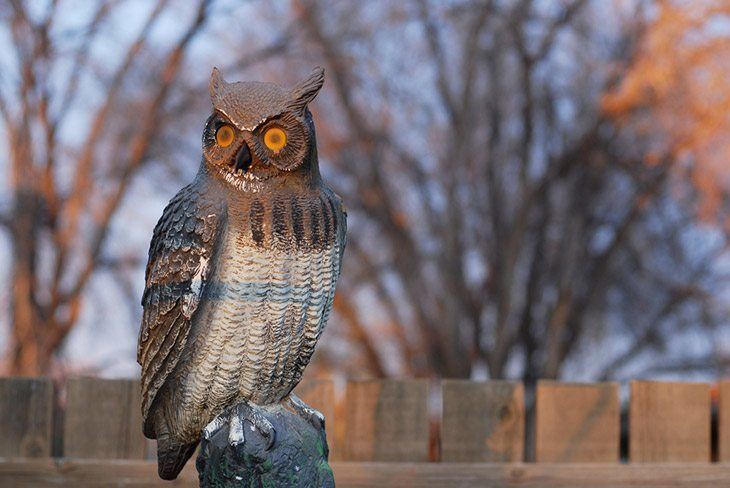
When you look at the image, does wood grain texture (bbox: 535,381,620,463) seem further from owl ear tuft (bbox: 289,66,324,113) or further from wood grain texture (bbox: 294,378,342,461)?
owl ear tuft (bbox: 289,66,324,113)

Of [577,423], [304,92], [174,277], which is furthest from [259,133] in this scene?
[577,423]

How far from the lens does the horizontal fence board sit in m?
3.53

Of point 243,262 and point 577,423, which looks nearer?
point 243,262

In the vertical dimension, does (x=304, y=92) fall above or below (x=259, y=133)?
above

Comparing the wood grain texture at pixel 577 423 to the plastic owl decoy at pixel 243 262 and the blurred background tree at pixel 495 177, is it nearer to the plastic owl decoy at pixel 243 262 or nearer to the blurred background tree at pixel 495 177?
the plastic owl decoy at pixel 243 262

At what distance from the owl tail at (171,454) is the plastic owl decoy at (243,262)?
4.5 inches

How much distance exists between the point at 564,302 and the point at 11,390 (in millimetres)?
7438

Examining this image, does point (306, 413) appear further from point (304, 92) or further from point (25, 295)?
point (25, 295)

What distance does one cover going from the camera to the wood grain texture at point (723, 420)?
12.1ft

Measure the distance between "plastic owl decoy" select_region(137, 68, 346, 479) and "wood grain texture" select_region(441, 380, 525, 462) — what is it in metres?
1.03

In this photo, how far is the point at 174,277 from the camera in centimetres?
264

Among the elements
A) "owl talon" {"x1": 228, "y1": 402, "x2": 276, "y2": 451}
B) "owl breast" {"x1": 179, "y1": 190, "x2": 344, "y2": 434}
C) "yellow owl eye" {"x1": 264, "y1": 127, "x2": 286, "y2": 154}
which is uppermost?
"yellow owl eye" {"x1": 264, "y1": 127, "x2": 286, "y2": 154}

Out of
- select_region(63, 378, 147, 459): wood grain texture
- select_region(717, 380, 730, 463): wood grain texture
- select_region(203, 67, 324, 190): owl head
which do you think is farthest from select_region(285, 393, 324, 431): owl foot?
select_region(717, 380, 730, 463): wood grain texture

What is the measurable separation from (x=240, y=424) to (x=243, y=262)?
0.45 meters
